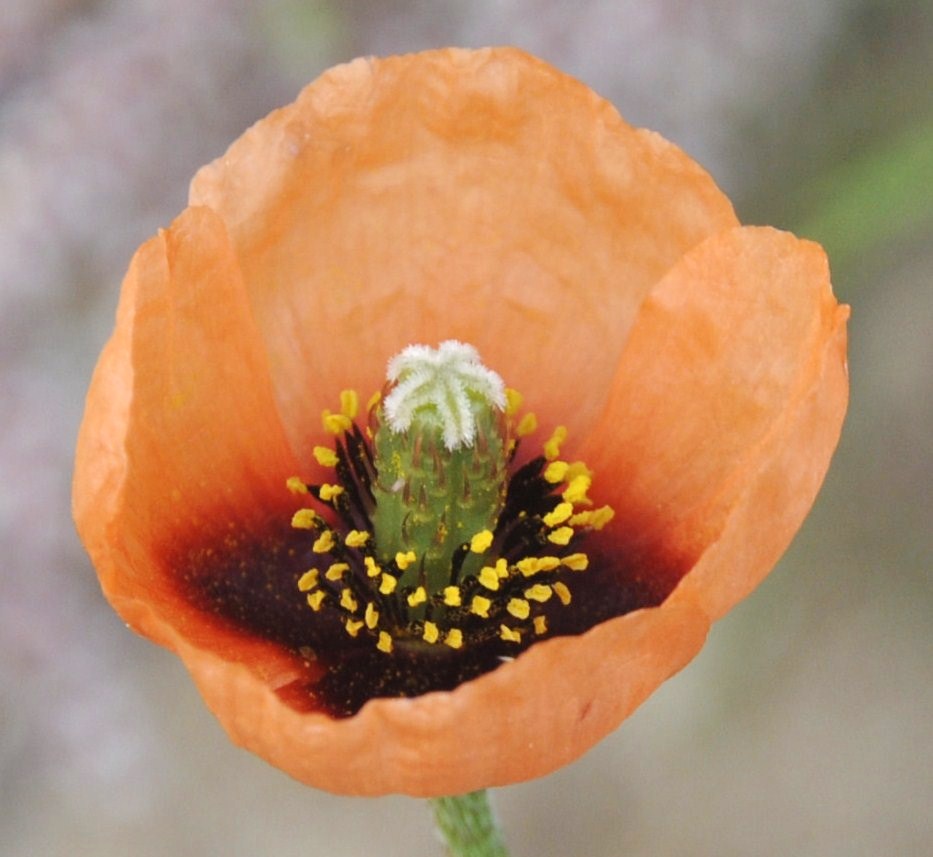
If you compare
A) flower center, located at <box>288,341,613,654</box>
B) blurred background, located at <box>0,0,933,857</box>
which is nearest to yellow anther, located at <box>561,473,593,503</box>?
flower center, located at <box>288,341,613,654</box>

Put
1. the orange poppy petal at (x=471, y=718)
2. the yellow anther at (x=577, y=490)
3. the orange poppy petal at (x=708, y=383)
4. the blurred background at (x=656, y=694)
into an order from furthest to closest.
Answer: the blurred background at (x=656, y=694) < the yellow anther at (x=577, y=490) < the orange poppy petal at (x=708, y=383) < the orange poppy petal at (x=471, y=718)

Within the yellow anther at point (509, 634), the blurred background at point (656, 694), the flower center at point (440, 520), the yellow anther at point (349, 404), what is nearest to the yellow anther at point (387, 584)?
the flower center at point (440, 520)

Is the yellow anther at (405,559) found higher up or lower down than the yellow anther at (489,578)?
higher up

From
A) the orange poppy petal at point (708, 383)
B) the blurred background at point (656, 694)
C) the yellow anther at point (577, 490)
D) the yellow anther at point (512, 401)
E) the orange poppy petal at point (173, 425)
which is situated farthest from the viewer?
the blurred background at point (656, 694)

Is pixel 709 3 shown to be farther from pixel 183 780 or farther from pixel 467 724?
pixel 467 724

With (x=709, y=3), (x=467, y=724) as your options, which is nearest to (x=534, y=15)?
(x=709, y=3)

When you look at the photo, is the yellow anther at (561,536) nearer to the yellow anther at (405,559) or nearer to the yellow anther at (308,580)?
the yellow anther at (405,559)

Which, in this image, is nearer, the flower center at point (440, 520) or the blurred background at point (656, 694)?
the flower center at point (440, 520)

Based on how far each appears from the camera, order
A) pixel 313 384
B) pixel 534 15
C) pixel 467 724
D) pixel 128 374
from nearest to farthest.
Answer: pixel 467 724
pixel 128 374
pixel 313 384
pixel 534 15
